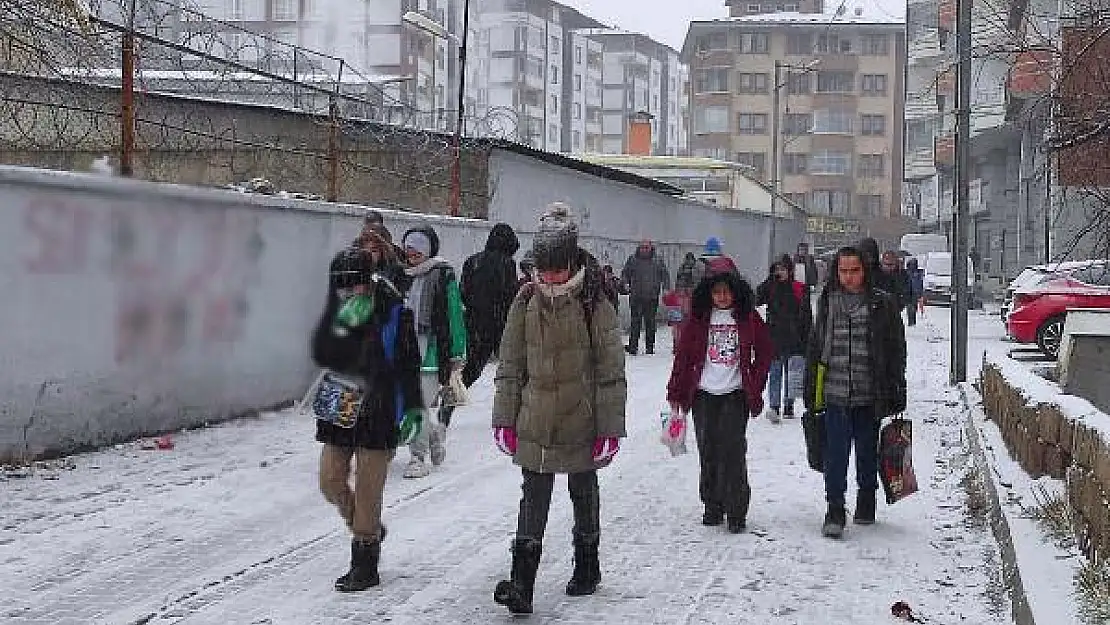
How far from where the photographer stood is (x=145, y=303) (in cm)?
700

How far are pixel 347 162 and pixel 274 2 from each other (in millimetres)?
34907

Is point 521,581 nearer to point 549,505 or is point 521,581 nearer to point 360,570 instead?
point 549,505

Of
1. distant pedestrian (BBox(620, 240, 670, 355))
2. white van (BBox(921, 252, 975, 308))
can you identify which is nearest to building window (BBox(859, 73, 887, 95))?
white van (BBox(921, 252, 975, 308))

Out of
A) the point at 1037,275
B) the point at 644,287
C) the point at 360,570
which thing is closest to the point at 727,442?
the point at 360,570

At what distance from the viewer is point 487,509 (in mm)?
8602

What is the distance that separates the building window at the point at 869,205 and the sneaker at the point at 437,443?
80693 mm

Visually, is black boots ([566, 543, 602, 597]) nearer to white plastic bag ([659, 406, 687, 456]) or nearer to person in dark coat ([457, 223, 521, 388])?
white plastic bag ([659, 406, 687, 456])

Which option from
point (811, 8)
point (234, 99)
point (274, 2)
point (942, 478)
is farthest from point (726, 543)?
point (811, 8)

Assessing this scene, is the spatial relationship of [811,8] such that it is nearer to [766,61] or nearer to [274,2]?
[766,61]

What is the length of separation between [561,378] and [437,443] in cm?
398

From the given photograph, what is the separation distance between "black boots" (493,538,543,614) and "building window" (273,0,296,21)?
44.7 metres

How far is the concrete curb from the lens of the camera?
225 inches

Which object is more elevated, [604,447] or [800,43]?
[800,43]

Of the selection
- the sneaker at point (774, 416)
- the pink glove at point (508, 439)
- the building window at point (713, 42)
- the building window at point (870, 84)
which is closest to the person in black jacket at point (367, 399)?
the pink glove at point (508, 439)
